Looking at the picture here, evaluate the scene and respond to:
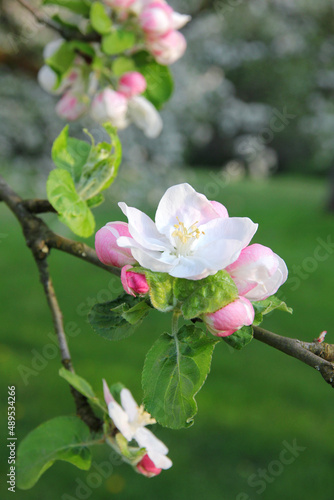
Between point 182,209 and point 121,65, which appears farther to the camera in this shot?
point 121,65

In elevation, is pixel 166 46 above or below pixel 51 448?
above

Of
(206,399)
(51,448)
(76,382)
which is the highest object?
(76,382)

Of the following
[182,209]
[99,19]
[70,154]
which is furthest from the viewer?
[99,19]

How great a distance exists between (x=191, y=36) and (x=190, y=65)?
0.33 metres


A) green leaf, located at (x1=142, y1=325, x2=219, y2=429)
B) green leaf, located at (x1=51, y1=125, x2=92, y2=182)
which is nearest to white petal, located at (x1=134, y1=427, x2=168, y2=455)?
green leaf, located at (x1=142, y1=325, x2=219, y2=429)

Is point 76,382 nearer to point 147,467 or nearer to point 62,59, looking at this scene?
point 147,467

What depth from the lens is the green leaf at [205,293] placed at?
72cm

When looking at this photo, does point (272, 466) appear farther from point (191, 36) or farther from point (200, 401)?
point (191, 36)

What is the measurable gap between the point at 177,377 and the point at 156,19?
1.22 metres

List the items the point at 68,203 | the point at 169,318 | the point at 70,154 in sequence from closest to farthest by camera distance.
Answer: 1. the point at 68,203
2. the point at 70,154
3. the point at 169,318

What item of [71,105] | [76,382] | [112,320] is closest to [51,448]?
[76,382]

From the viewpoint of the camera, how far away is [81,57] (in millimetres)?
1709

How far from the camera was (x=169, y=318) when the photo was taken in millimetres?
5145

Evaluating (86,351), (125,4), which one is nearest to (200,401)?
(86,351)
